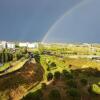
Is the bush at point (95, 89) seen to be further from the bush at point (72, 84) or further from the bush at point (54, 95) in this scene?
the bush at point (54, 95)

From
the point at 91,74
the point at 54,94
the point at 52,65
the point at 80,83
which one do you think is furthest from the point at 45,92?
the point at 52,65

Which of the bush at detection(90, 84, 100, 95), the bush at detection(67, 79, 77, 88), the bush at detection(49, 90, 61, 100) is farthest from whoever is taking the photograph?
the bush at detection(67, 79, 77, 88)

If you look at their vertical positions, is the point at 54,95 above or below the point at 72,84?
below

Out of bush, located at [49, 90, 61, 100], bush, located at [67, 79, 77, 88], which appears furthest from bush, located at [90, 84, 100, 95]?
A: bush, located at [49, 90, 61, 100]

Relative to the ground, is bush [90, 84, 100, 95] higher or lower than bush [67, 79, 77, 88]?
lower

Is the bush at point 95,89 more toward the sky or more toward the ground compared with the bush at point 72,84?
more toward the ground

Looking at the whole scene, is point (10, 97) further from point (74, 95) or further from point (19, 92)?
point (74, 95)

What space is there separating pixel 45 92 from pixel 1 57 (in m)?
41.9

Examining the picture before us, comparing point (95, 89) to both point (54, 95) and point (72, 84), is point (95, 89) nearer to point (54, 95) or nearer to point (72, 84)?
point (72, 84)

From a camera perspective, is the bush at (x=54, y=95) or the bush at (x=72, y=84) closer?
the bush at (x=54, y=95)

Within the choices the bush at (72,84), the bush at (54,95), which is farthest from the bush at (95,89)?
the bush at (54,95)

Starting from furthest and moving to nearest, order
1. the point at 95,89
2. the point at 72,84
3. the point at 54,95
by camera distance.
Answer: the point at 72,84 < the point at 95,89 < the point at 54,95

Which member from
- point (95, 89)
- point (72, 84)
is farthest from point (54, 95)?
point (95, 89)

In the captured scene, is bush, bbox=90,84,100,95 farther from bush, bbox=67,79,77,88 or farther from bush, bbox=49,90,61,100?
bush, bbox=49,90,61,100
